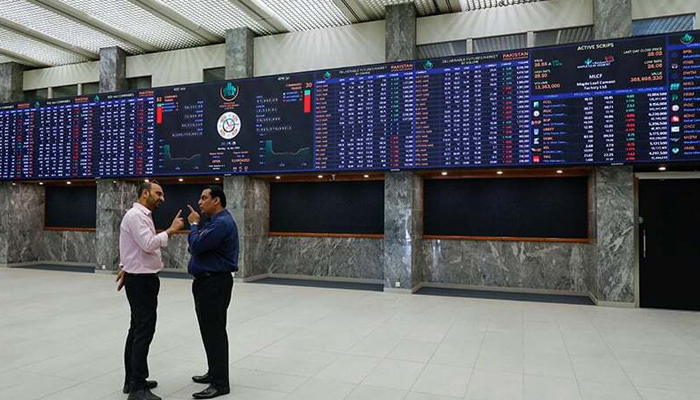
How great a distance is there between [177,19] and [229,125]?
2.28m

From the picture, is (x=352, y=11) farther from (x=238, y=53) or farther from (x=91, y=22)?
(x=91, y=22)

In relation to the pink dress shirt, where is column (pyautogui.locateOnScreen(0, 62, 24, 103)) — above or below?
above

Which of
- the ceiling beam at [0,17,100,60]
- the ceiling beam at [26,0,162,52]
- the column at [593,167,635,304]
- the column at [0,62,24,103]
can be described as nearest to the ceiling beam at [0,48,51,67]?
the column at [0,62,24,103]

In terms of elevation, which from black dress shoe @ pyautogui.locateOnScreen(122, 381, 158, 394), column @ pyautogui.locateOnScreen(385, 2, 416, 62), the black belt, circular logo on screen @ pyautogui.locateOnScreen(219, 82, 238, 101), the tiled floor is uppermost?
column @ pyautogui.locateOnScreen(385, 2, 416, 62)

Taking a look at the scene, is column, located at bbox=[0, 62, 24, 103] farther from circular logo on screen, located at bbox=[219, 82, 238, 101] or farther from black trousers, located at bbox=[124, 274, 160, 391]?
black trousers, located at bbox=[124, 274, 160, 391]

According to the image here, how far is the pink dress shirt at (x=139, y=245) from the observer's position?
3184mm

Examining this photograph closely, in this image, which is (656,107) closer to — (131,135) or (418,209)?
(418,209)

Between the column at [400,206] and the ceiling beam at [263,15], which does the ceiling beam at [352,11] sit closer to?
the column at [400,206]

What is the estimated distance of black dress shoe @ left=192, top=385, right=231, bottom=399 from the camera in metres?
3.16

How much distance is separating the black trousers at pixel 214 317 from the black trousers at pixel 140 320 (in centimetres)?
34

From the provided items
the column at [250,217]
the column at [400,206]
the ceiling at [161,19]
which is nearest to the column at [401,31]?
the column at [400,206]

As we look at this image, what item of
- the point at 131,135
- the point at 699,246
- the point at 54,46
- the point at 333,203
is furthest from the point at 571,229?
the point at 54,46

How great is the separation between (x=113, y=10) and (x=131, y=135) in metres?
2.47

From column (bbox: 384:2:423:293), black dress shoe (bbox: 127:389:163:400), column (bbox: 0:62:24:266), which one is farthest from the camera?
column (bbox: 0:62:24:266)
